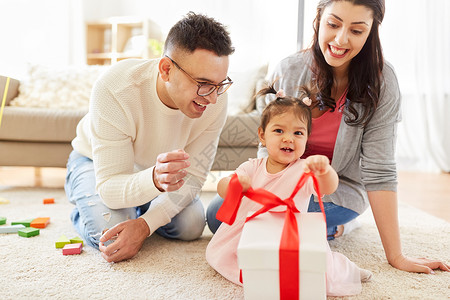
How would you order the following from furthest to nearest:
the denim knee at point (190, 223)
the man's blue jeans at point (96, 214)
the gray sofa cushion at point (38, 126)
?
the gray sofa cushion at point (38, 126), the denim knee at point (190, 223), the man's blue jeans at point (96, 214)

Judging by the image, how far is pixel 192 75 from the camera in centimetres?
133

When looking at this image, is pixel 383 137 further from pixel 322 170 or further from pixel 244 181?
pixel 244 181

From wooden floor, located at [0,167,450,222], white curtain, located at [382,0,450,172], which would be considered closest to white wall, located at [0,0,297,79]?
white curtain, located at [382,0,450,172]

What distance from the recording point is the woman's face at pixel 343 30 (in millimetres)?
1339

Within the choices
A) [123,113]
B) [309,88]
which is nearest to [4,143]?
[123,113]

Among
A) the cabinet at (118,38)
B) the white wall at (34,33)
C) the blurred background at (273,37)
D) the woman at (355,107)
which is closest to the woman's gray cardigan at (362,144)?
the woman at (355,107)

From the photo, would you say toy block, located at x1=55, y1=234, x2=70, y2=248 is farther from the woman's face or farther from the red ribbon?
the woman's face

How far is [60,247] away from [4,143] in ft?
4.65

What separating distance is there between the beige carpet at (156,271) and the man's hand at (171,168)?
28 centimetres

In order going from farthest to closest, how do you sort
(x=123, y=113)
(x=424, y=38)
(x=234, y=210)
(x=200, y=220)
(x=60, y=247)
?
(x=424, y=38) → (x=200, y=220) → (x=60, y=247) → (x=123, y=113) → (x=234, y=210)

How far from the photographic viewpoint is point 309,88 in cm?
153

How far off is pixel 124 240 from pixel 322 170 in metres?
0.69

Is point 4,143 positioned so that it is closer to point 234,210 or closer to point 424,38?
point 234,210

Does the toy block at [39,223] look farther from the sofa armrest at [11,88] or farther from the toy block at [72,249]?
the sofa armrest at [11,88]
